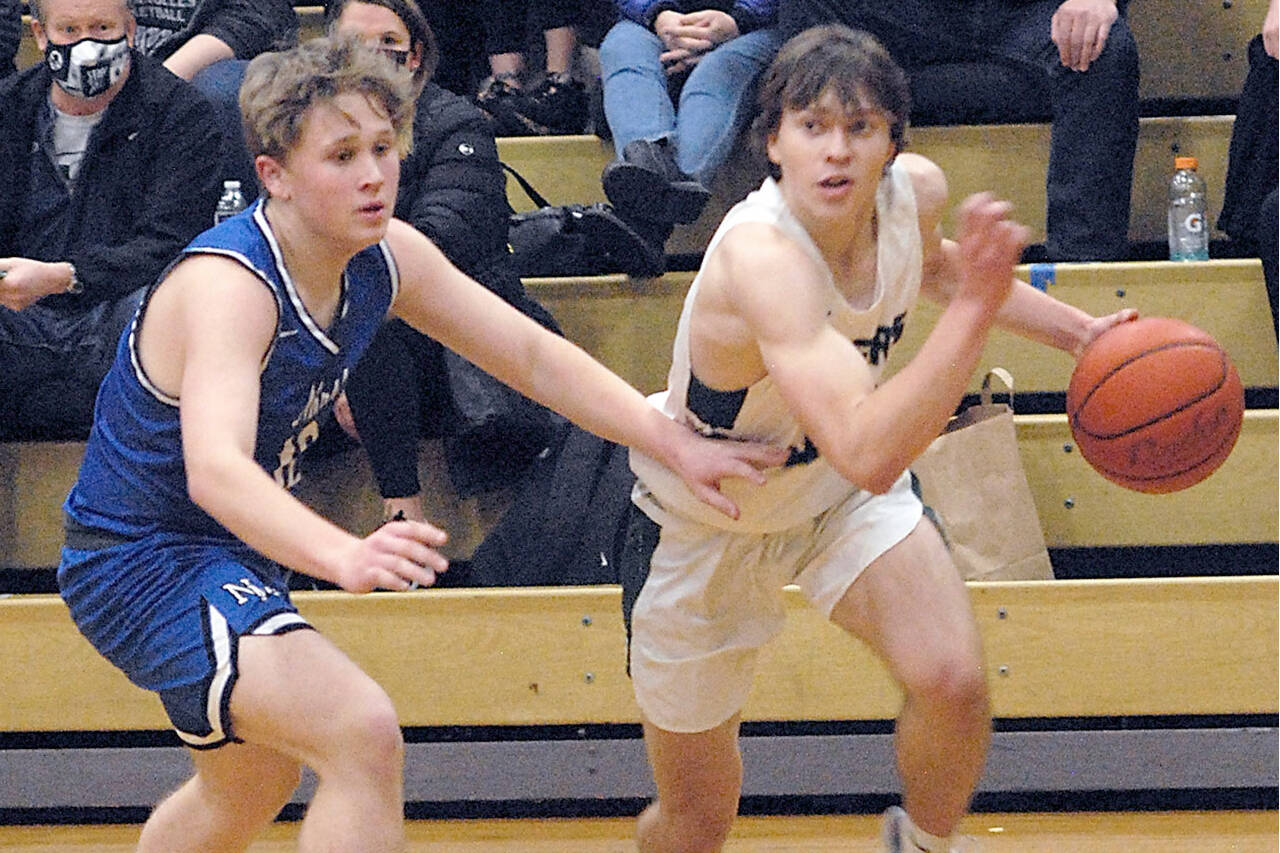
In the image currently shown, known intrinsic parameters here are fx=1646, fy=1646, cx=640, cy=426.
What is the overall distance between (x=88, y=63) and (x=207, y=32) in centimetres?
72

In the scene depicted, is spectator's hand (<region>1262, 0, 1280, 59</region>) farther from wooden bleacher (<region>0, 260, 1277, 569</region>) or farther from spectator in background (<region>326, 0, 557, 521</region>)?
spectator in background (<region>326, 0, 557, 521</region>)

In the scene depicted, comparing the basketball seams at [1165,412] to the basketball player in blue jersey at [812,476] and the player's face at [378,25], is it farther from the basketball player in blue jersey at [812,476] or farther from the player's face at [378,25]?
the player's face at [378,25]

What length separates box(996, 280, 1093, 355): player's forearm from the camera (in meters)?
2.75

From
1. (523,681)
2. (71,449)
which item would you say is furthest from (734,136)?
(71,449)

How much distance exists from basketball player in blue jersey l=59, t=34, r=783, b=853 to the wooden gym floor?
3.86 feet

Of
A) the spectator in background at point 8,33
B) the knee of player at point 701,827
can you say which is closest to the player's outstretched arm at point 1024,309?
the knee of player at point 701,827

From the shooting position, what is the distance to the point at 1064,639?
11.9 feet

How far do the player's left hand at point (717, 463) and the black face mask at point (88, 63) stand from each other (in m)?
2.04

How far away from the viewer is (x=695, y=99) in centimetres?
423

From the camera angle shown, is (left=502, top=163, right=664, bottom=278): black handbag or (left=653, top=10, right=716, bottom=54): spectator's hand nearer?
(left=502, top=163, right=664, bottom=278): black handbag

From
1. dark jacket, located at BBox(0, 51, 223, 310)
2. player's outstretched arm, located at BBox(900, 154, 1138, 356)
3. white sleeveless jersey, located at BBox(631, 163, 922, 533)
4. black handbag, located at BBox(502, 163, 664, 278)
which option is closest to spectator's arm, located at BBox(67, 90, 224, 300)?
dark jacket, located at BBox(0, 51, 223, 310)

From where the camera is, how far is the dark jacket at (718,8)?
443cm

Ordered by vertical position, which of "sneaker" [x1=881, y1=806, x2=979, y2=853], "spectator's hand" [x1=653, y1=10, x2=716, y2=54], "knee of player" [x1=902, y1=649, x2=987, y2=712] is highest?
"spectator's hand" [x1=653, y1=10, x2=716, y2=54]

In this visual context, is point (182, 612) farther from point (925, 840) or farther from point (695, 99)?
point (695, 99)
